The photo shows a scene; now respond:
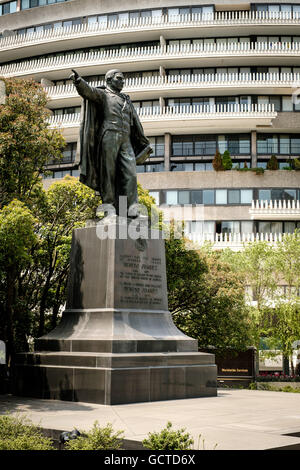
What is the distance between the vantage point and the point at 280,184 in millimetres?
47719

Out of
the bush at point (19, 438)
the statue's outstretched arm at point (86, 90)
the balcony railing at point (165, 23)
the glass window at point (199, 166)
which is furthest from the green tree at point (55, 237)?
the balcony railing at point (165, 23)

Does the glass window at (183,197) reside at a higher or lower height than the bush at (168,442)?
higher

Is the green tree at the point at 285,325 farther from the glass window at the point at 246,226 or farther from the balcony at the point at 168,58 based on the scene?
the balcony at the point at 168,58

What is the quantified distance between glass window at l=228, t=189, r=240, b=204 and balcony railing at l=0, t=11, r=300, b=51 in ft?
50.1

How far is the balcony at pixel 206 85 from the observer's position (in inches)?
1946

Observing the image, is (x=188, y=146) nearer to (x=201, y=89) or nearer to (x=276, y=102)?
(x=201, y=89)

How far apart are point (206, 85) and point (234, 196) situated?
10.2 meters

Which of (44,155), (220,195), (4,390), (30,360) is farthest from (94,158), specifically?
(220,195)

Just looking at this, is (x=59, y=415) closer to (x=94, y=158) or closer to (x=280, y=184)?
(x=94, y=158)

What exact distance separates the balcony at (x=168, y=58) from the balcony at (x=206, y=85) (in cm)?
141

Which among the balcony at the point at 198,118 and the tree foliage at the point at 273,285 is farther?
the balcony at the point at 198,118

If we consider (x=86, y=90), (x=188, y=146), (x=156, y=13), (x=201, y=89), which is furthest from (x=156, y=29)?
(x=86, y=90)

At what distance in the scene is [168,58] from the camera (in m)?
50.1

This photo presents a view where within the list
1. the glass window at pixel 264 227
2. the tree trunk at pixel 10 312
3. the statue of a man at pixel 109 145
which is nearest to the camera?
the statue of a man at pixel 109 145
